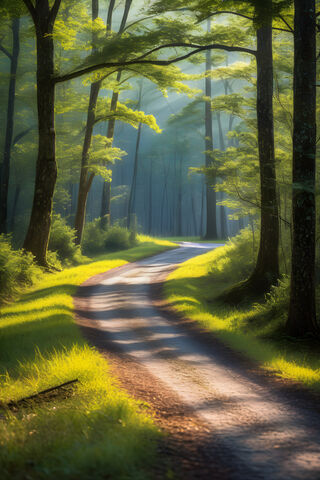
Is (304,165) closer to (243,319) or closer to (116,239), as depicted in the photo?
(243,319)

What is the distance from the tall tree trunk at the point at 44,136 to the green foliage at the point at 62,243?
15.2 ft

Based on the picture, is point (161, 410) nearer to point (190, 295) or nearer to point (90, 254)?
point (190, 295)

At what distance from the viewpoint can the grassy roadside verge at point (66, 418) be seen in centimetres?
322

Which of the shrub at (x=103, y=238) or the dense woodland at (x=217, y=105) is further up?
the dense woodland at (x=217, y=105)

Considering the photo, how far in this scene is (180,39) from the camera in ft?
40.1

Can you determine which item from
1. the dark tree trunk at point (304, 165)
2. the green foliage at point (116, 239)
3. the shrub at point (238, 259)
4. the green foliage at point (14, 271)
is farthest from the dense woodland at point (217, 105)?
the green foliage at point (14, 271)

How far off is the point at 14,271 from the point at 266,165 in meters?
8.97

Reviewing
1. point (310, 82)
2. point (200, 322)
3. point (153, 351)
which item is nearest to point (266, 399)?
point (153, 351)

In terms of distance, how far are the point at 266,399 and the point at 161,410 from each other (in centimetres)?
150

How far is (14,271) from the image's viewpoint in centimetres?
1372

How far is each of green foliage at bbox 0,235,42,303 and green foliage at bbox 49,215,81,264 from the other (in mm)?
5238

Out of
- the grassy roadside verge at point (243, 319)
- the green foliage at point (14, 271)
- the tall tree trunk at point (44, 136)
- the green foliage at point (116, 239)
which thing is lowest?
the grassy roadside verge at point (243, 319)

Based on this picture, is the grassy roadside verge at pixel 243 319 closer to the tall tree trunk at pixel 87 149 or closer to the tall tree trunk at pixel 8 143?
the tall tree trunk at pixel 87 149

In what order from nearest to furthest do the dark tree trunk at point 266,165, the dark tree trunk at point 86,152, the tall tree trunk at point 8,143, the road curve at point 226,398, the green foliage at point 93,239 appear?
the road curve at point 226,398, the dark tree trunk at point 266,165, the dark tree trunk at point 86,152, the tall tree trunk at point 8,143, the green foliage at point 93,239
